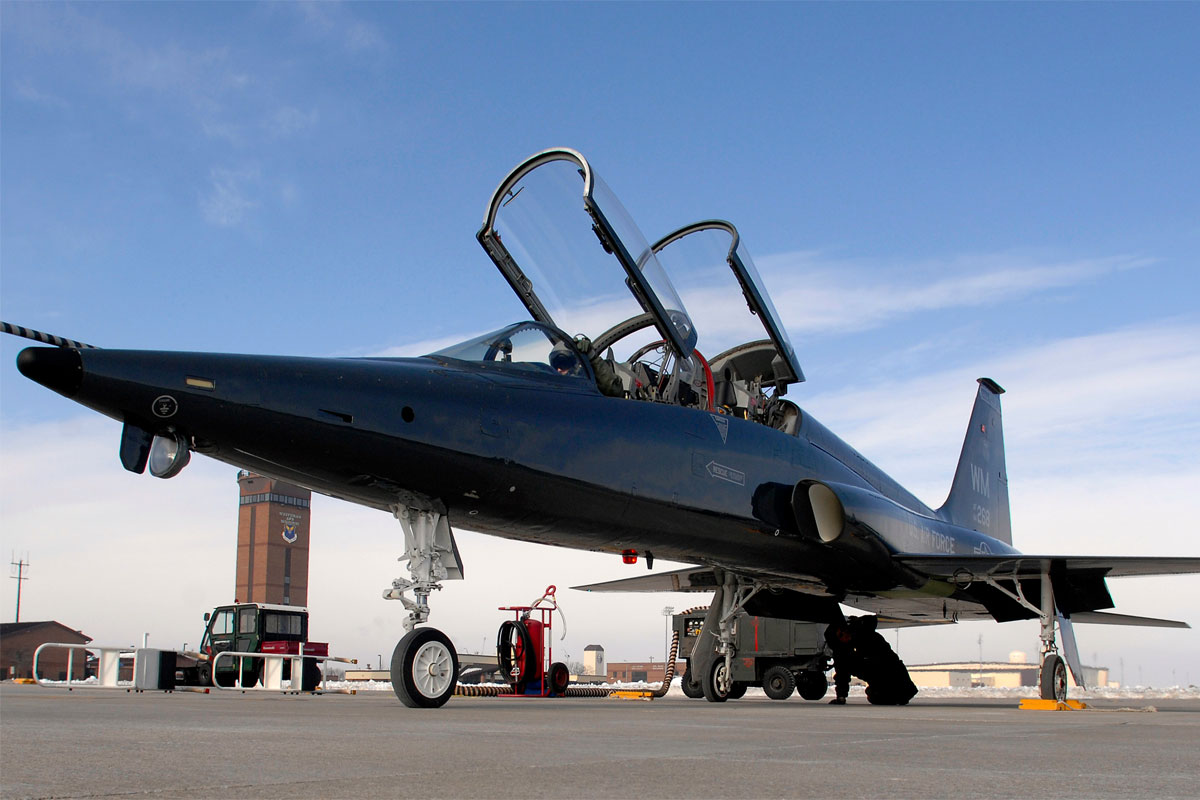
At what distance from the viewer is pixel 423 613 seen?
7.37 meters

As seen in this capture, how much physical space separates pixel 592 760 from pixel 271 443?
4.04 metres

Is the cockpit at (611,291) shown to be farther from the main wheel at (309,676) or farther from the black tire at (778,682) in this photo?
the main wheel at (309,676)

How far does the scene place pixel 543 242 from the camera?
1023cm

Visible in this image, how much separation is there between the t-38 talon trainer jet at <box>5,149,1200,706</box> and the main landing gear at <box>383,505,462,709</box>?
2 centimetres

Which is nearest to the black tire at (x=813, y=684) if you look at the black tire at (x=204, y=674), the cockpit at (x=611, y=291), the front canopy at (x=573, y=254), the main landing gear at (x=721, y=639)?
the main landing gear at (x=721, y=639)

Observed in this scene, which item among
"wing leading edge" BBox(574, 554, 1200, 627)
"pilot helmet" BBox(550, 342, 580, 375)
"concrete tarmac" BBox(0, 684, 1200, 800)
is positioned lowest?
"concrete tarmac" BBox(0, 684, 1200, 800)

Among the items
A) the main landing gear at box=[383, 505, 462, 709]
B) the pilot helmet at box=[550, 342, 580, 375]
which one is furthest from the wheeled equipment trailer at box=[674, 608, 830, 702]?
the main landing gear at box=[383, 505, 462, 709]

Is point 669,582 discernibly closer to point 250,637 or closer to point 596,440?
point 596,440

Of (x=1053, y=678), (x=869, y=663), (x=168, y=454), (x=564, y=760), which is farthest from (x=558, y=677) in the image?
(x=564, y=760)

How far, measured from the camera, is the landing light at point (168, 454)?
668 centimetres

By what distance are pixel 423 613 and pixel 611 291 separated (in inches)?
162

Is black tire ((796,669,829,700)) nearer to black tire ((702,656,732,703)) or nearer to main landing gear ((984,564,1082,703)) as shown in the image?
black tire ((702,656,732,703))

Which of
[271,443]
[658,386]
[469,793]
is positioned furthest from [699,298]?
[469,793]

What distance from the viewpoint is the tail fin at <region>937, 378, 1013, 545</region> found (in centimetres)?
1738
